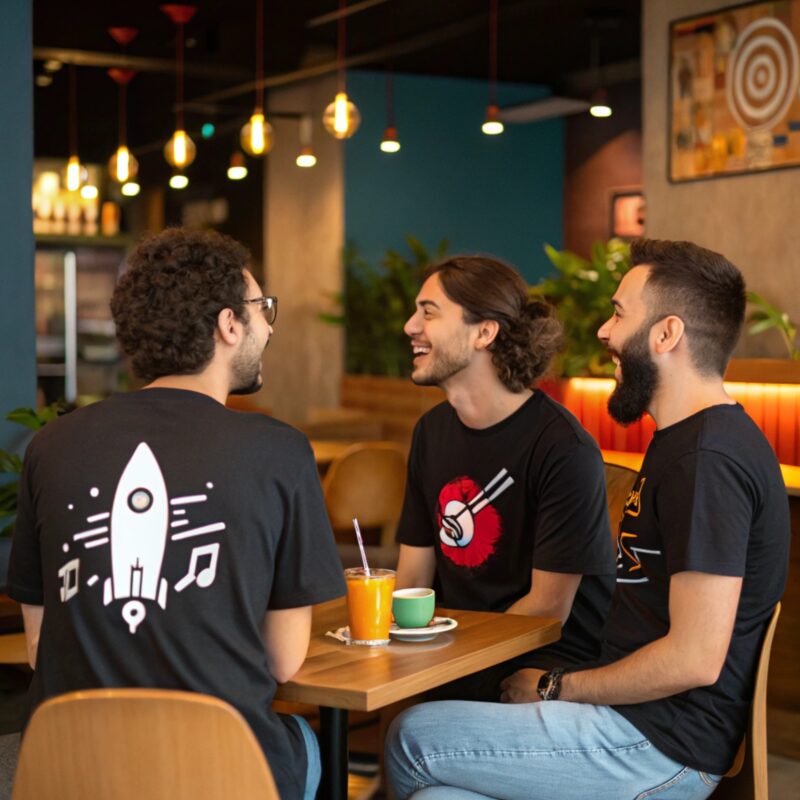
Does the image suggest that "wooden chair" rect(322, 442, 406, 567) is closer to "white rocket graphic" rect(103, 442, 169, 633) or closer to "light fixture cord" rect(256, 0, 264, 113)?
"white rocket graphic" rect(103, 442, 169, 633)

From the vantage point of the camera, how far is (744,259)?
20.4 ft

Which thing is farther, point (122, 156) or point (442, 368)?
point (122, 156)

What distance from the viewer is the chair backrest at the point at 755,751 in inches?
79.3

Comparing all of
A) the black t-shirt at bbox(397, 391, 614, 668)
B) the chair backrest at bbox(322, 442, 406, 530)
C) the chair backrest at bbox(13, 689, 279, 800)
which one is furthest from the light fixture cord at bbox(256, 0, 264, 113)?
the chair backrest at bbox(13, 689, 279, 800)

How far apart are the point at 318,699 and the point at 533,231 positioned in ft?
31.5

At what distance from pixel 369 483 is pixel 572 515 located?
2.51m

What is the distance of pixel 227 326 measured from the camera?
6.23ft

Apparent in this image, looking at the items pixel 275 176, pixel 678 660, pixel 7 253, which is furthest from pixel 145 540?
pixel 275 176

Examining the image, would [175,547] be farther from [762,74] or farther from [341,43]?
[341,43]

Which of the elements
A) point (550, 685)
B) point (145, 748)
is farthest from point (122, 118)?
point (145, 748)

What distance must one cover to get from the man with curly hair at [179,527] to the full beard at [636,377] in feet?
2.13

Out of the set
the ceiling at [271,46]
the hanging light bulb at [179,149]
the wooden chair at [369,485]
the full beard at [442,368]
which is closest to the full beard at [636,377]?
the full beard at [442,368]

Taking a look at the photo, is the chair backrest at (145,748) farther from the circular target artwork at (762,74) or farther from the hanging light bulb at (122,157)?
the hanging light bulb at (122,157)

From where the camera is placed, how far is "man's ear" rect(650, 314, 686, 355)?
2115mm
